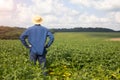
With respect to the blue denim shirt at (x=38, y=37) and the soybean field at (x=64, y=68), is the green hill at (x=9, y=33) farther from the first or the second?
the blue denim shirt at (x=38, y=37)

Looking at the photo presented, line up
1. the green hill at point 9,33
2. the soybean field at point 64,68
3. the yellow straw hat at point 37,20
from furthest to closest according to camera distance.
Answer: the green hill at point 9,33 < the yellow straw hat at point 37,20 < the soybean field at point 64,68

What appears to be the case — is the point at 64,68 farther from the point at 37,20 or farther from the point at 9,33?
the point at 9,33

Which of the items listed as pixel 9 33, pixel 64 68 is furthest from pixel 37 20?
pixel 9 33

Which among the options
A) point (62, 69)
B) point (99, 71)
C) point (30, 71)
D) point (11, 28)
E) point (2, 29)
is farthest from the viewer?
point (11, 28)

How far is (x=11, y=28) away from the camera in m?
60.8

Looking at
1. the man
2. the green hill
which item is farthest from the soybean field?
the green hill

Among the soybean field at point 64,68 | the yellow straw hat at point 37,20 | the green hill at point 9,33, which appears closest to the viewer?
the soybean field at point 64,68

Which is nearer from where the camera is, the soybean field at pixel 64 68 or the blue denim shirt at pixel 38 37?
the soybean field at pixel 64 68

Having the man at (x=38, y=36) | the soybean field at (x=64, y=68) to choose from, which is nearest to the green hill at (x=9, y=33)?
the soybean field at (x=64, y=68)

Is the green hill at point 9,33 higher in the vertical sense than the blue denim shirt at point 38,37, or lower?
lower

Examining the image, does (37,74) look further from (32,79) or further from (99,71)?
(99,71)

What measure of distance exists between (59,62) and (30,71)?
5.34m

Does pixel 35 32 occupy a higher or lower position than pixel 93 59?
higher

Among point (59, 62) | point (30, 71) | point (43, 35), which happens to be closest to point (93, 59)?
point (59, 62)
